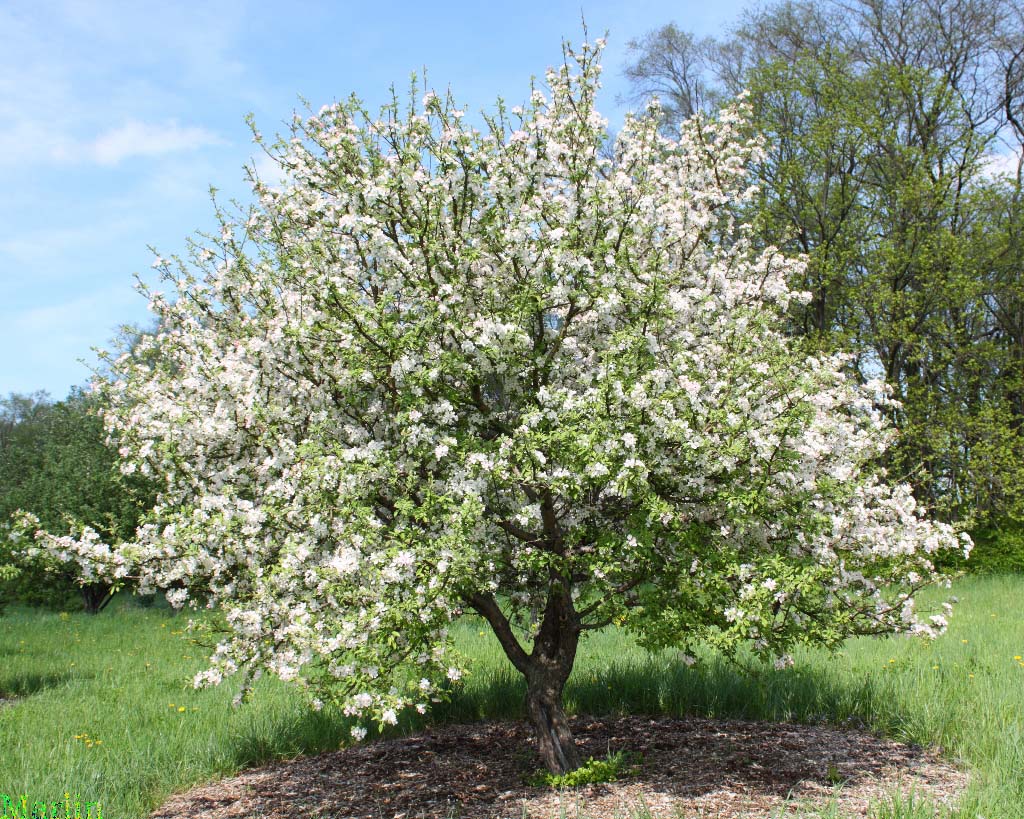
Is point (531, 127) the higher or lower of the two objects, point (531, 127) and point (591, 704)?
the higher

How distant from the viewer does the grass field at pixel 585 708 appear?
7.55 meters

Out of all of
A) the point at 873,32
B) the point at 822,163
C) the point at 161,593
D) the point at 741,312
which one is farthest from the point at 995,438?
the point at 161,593

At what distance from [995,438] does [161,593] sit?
97.0 ft

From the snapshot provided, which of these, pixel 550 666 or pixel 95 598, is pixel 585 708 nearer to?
pixel 550 666

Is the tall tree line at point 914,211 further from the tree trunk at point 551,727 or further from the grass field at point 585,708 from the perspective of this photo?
the tree trunk at point 551,727

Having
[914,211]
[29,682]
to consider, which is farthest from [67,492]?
[914,211]

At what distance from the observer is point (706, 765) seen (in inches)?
311

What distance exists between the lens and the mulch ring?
6822mm

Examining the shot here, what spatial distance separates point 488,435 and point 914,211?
77.2 feet

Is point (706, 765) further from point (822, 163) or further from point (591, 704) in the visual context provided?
point (822, 163)

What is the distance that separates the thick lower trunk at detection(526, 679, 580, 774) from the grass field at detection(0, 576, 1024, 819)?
1.39 m

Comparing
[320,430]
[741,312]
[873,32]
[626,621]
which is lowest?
[626,621]

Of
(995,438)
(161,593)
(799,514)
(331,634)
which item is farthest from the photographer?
(161,593)

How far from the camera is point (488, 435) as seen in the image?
7508 millimetres
